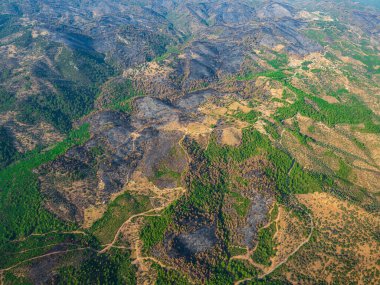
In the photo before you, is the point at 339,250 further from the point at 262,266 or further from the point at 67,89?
the point at 67,89

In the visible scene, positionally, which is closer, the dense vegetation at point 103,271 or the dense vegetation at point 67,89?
the dense vegetation at point 103,271

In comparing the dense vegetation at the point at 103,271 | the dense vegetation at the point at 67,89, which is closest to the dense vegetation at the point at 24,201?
the dense vegetation at the point at 103,271

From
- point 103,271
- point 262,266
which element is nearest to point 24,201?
point 103,271

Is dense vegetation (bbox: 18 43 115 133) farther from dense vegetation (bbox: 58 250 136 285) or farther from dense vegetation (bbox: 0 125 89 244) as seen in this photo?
dense vegetation (bbox: 58 250 136 285)

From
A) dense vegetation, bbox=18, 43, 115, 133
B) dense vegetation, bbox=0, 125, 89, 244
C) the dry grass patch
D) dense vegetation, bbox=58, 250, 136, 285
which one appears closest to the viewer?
the dry grass patch

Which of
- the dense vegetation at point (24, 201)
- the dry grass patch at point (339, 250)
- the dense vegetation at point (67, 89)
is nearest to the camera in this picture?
the dry grass patch at point (339, 250)

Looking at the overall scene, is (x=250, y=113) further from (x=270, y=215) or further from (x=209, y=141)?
(x=270, y=215)

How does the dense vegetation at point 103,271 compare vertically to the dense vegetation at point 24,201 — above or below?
above

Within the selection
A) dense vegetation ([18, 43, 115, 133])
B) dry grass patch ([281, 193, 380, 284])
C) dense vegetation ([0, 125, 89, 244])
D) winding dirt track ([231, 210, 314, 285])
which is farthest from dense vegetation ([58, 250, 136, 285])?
dense vegetation ([18, 43, 115, 133])

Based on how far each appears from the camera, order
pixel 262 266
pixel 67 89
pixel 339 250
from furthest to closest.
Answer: pixel 67 89
pixel 262 266
pixel 339 250

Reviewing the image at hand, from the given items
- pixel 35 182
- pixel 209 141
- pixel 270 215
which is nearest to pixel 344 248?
pixel 270 215

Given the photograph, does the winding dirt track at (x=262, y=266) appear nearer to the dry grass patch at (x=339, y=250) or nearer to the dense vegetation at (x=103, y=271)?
the dry grass patch at (x=339, y=250)
